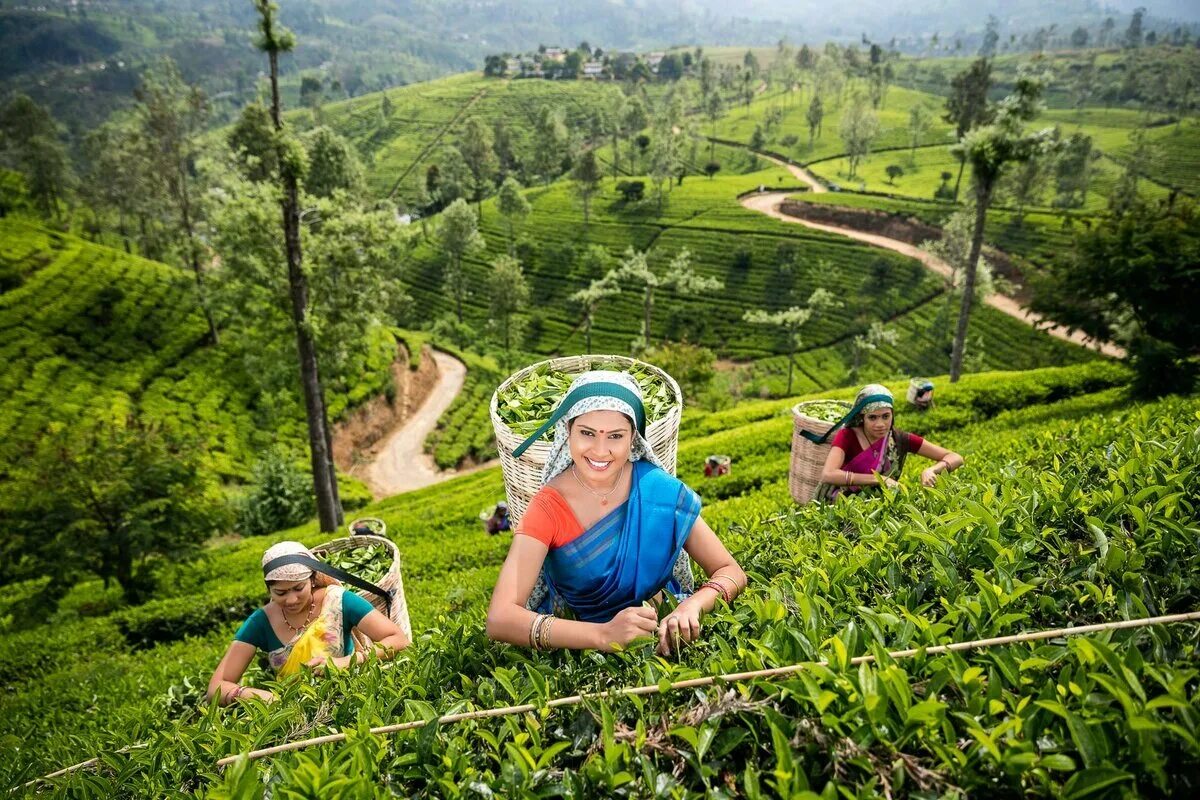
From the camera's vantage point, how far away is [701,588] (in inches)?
105

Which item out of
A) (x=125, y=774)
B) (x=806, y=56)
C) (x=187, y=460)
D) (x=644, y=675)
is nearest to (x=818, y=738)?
(x=644, y=675)

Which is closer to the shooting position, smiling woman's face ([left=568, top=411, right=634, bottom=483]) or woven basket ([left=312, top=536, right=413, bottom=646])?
smiling woman's face ([left=568, top=411, right=634, bottom=483])

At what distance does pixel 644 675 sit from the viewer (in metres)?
2.07

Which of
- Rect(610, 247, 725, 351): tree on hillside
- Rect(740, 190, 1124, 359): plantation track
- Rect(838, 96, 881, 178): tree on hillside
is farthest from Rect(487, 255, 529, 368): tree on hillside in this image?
Rect(838, 96, 881, 178): tree on hillside

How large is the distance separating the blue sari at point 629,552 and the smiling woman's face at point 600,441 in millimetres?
201

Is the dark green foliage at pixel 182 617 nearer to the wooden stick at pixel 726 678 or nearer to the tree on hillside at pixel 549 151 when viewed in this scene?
the wooden stick at pixel 726 678

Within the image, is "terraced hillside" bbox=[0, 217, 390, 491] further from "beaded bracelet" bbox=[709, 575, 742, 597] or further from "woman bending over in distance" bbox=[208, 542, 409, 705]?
"beaded bracelet" bbox=[709, 575, 742, 597]

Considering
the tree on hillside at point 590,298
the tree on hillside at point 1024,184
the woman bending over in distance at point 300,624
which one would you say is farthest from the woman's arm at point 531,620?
the tree on hillside at point 1024,184

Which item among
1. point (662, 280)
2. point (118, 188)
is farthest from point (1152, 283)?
point (118, 188)

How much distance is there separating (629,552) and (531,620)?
0.58 metres

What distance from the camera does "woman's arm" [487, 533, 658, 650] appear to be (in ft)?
7.57

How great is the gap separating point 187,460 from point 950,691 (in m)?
11.5

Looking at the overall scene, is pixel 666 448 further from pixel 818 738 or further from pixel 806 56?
pixel 806 56

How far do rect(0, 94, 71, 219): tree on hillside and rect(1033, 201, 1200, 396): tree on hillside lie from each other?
57878mm
